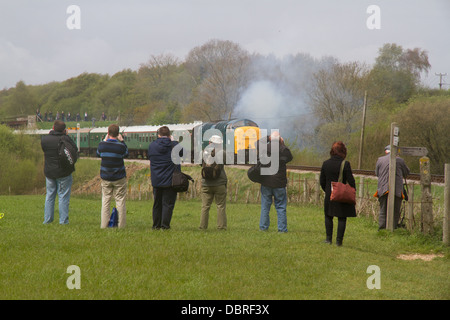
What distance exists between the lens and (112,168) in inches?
401

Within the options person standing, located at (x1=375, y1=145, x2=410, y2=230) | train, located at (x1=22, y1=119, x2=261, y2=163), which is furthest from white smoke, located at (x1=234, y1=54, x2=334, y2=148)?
person standing, located at (x1=375, y1=145, x2=410, y2=230)

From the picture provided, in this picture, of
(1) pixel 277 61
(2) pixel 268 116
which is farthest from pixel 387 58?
(2) pixel 268 116

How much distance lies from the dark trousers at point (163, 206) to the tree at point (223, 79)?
39876mm

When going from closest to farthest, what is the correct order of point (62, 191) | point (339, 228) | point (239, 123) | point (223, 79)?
point (339, 228) < point (62, 191) < point (239, 123) < point (223, 79)

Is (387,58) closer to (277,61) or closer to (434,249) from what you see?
(277,61)

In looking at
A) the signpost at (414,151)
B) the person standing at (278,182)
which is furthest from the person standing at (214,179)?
the signpost at (414,151)

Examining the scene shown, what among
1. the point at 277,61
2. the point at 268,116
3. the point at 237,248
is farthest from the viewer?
the point at 277,61

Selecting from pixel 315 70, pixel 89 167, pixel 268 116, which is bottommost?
pixel 89 167

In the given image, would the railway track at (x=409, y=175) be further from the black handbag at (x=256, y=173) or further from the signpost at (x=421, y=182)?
the black handbag at (x=256, y=173)

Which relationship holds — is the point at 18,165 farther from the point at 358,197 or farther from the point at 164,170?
the point at 164,170

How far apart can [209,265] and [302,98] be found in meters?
41.9

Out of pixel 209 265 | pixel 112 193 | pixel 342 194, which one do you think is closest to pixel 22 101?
pixel 112 193

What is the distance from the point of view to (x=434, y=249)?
9.89 meters
